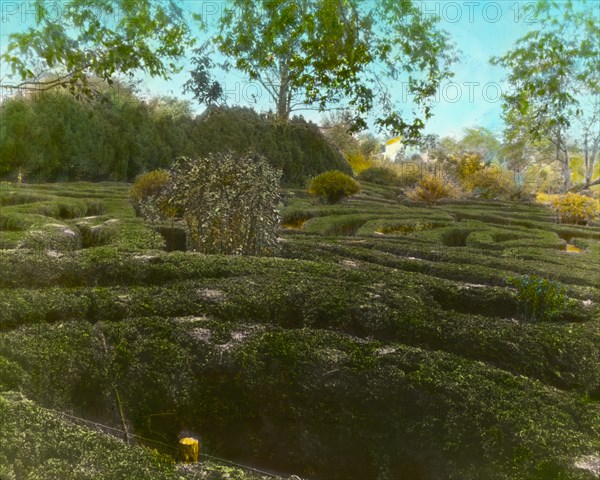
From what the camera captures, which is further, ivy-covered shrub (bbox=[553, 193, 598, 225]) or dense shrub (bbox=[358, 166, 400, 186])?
ivy-covered shrub (bbox=[553, 193, 598, 225])

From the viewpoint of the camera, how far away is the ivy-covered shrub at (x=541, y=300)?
2834mm

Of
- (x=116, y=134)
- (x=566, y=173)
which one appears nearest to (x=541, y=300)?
(x=566, y=173)

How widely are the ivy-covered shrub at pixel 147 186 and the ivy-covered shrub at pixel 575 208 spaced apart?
1.93 meters

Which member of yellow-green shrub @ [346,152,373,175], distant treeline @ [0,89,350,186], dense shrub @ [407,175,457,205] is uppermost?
distant treeline @ [0,89,350,186]

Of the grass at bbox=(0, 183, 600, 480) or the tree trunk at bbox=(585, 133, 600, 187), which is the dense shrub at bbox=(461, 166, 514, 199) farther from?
the tree trunk at bbox=(585, 133, 600, 187)

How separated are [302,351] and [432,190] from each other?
117 centimetres

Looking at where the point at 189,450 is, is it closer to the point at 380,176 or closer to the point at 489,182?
the point at 380,176

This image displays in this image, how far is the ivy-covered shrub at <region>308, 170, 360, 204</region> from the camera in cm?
296

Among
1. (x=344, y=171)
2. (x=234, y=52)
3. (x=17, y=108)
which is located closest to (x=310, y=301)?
(x=344, y=171)

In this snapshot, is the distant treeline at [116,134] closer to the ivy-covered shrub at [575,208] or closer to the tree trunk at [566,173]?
the tree trunk at [566,173]

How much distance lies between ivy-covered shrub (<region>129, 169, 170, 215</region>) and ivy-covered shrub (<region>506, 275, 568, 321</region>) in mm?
1742

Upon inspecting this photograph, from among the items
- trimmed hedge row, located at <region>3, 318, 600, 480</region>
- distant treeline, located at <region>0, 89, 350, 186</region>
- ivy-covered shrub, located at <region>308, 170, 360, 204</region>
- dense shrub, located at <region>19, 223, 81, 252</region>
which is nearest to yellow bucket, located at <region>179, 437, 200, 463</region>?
trimmed hedge row, located at <region>3, 318, 600, 480</region>

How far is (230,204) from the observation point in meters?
3.73

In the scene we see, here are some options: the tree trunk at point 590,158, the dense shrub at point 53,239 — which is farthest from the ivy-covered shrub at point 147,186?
the tree trunk at point 590,158
